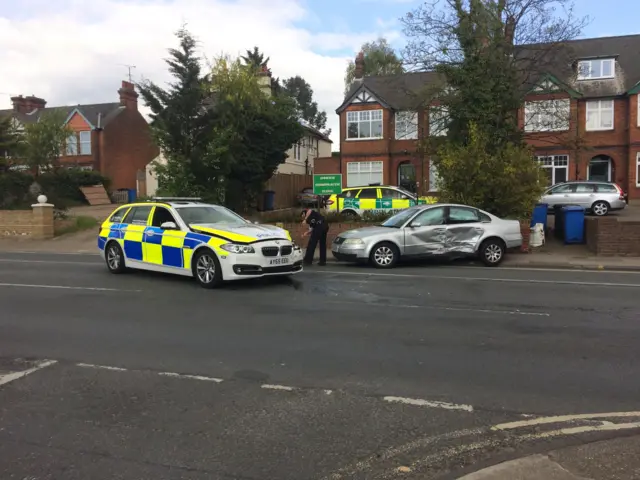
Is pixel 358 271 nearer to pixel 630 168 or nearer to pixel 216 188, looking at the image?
Answer: pixel 216 188

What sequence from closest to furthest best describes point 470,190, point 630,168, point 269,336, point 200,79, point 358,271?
point 269,336
point 358,271
point 470,190
point 200,79
point 630,168

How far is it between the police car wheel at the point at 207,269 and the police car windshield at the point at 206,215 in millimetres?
935

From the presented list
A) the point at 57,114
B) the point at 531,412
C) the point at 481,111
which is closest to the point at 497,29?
the point at 481,111

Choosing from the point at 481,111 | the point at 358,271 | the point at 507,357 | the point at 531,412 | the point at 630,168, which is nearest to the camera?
the point at 531,412

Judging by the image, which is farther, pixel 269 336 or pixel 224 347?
pixel 269 336

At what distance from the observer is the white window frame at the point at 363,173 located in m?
34.9

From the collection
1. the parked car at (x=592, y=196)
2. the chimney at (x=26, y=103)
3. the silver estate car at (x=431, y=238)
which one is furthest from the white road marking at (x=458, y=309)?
the chimney at (x=26, y=103)

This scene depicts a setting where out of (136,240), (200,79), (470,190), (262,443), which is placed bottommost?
(262,443)

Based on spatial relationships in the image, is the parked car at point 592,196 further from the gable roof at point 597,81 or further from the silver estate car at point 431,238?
the silver estate car at point 431,238


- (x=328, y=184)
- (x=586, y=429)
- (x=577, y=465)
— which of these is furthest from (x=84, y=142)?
(x=577, y=465)

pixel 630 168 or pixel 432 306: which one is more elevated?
pixel 630 168

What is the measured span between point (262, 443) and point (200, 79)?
19.6 meters

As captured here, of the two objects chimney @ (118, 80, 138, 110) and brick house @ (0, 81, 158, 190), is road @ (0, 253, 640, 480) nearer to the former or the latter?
brick house @ (0, 81, 158, 190)

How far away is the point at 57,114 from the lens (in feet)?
118
